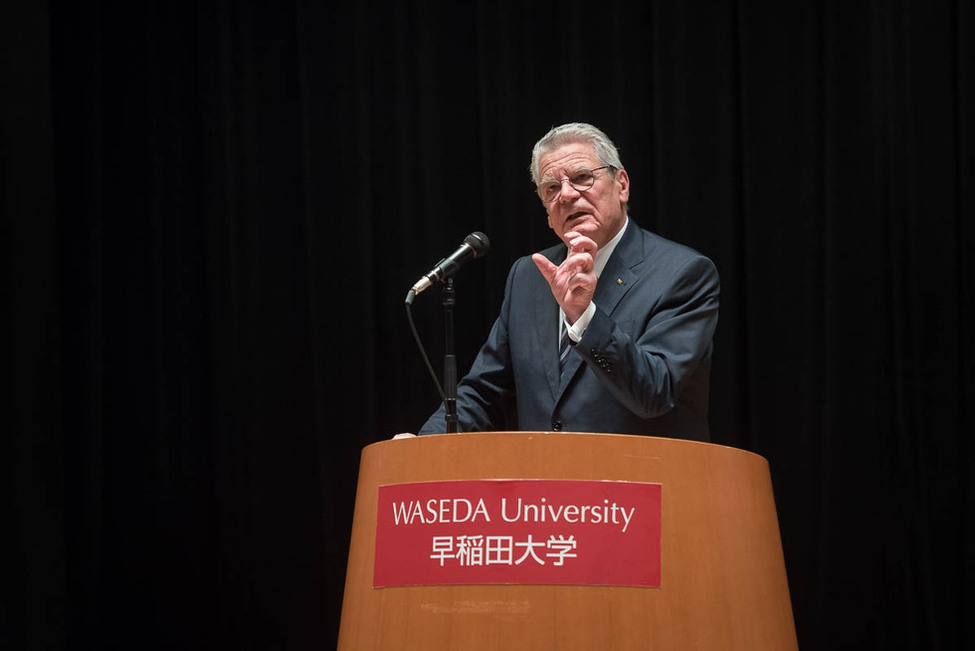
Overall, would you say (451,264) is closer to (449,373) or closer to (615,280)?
(449,373)

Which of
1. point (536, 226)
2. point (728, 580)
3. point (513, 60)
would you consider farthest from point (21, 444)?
point (728, 580)

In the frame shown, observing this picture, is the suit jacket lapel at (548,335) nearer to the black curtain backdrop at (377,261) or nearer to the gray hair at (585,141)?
the gray hair at (585,141)

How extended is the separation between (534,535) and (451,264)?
30.8 inches

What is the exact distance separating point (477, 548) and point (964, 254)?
2.13 meters

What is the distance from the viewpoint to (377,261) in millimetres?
3719

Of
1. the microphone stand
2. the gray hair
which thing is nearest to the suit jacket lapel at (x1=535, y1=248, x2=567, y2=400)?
the gray hair

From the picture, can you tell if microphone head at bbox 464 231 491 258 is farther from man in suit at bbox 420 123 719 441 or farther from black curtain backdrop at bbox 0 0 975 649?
black curtain backdrop at bbox 0 0 975 649

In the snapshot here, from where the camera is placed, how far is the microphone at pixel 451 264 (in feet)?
7.80

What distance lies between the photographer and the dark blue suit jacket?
2639 millimetres

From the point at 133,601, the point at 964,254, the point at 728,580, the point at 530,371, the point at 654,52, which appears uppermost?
the point at 654,52

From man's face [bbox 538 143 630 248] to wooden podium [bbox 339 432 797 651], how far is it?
1097 millimetres

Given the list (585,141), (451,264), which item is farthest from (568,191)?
(451,264)

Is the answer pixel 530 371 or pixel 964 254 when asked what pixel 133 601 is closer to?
pixel 530 371

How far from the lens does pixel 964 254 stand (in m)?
3.33
